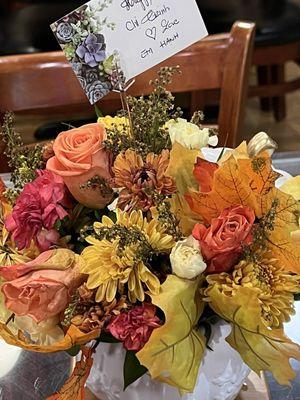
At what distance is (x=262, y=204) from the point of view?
0.58 m

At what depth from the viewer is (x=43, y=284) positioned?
1.91 ft

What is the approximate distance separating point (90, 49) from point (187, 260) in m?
0.23

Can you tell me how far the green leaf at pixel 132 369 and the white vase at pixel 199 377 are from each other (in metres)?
0.02

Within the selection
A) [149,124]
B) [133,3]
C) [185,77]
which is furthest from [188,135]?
[185,77]

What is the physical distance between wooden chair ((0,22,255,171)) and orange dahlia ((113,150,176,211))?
0.63m

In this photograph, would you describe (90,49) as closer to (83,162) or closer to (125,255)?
(83,162)

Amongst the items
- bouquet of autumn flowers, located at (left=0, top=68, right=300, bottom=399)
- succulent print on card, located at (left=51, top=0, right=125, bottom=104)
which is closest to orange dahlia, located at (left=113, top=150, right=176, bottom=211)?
bouquet of autumn flowers, located at (left=0, top=68, right=300, bottom=399)

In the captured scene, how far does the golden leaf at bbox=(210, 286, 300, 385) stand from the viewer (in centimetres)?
55

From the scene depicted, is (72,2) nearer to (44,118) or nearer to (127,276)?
(44,118)

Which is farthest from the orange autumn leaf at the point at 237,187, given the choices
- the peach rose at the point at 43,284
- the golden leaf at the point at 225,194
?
the peach rose at the point at 43,284

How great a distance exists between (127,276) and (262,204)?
0.12 metres

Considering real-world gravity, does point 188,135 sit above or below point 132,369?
above

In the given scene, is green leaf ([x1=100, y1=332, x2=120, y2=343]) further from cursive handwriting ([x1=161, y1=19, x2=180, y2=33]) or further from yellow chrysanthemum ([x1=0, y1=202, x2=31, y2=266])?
cursive handwriting ([x1=161, y1=19, x2=180, y2=33])

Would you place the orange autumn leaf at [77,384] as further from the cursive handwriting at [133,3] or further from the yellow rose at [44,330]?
the cursive handwriting at [133,3]
